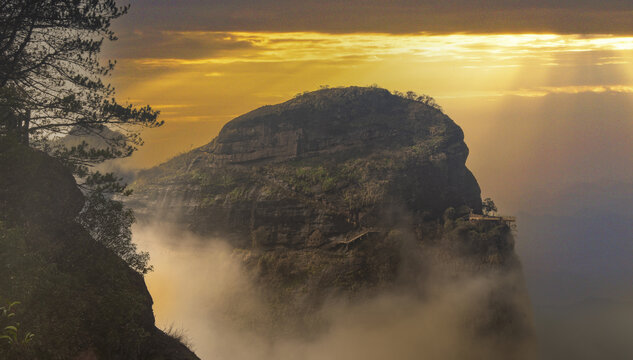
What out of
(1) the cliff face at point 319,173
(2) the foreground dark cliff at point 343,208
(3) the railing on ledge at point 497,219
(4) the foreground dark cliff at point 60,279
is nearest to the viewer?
(4) the foreground dark cliff at point 60,279

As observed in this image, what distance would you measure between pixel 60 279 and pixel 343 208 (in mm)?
75160

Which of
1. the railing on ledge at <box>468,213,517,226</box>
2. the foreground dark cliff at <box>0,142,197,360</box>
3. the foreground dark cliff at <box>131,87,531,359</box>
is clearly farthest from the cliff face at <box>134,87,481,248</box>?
the foreground dark cliff at <box>0,142,197,360</box>

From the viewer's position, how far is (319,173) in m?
103

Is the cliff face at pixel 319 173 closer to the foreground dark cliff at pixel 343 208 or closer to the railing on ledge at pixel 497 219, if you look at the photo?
the foreground dark cliff at pixel 343 208

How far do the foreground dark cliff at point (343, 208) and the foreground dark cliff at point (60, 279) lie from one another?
6372 cm

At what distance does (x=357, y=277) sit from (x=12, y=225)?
70.5 metres

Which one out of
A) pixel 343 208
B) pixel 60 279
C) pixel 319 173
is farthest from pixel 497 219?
pixel 60 279

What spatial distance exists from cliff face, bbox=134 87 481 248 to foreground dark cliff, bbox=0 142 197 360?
67352 millimetres

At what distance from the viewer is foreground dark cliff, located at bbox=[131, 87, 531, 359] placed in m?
89.6

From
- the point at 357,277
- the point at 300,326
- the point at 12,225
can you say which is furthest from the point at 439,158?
the point at 12,225

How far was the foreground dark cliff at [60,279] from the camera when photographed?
20938 mm

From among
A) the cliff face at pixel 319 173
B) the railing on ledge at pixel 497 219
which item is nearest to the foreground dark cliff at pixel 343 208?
the cliff face at pixel 319 173

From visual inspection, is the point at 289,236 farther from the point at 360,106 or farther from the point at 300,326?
the point at 360,106

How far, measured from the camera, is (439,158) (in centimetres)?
10531
